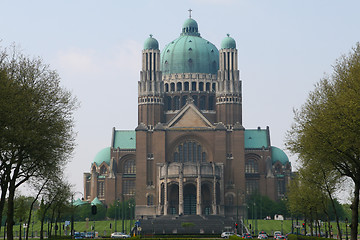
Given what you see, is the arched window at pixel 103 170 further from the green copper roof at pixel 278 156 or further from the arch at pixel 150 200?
the green copper roof at pixel 278 156

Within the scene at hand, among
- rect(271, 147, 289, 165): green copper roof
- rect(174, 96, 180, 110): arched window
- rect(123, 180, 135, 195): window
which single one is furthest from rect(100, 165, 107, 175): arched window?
rect(271, 147, 289, 165): green copper roof

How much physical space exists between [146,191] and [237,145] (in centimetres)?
2011

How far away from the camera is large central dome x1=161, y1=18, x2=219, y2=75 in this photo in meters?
150

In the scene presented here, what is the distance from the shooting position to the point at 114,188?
14750 centimetres

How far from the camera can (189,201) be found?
134375 millimetres

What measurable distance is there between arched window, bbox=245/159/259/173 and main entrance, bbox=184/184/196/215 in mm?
17627

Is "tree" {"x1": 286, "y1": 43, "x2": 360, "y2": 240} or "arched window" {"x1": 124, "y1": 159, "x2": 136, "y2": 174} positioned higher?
"arched window" {"x1": 124, "y1": 159, "x2": 136, "y2": 174}

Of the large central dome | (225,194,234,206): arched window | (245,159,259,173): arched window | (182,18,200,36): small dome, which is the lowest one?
(225,194,234,206): arched window

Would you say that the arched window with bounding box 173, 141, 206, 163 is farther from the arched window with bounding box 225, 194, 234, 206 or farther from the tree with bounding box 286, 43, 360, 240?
the tree with bounding box 286, 43, 360, 240

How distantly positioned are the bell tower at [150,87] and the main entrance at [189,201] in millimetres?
16253

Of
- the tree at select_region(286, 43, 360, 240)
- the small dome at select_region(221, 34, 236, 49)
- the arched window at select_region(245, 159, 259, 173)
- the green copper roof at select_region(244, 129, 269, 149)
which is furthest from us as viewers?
the green copper roof at select_region(244, 129, 269, 149)

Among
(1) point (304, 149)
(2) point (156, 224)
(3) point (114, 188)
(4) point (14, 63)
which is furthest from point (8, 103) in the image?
(3) point (114, 188)

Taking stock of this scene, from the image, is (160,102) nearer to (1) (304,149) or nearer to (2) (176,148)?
(2) (176,148)

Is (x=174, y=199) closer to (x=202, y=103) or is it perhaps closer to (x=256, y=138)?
(x=202, y=103)
